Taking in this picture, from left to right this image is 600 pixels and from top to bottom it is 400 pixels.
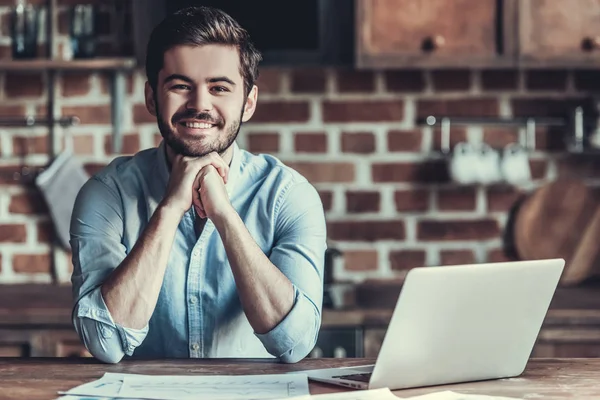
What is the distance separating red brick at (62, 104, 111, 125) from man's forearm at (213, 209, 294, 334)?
4.53ft

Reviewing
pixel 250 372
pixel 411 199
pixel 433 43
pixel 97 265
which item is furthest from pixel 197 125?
pixel 411 199

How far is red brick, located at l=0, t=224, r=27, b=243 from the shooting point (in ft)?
9.59

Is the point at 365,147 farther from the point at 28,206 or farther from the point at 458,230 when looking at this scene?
the point at 28,206

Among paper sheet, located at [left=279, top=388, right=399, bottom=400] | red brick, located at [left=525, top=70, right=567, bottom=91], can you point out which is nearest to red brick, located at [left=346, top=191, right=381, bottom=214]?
red brick, located at [left=525, top=70, right=567, bottom=91]

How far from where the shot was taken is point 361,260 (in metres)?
2.93

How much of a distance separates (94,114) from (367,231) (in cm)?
91

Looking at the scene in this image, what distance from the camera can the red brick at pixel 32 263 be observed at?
292 cm

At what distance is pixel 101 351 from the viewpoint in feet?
5.14

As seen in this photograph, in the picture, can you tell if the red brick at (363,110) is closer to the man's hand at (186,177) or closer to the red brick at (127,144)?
the red brick at (127,144)

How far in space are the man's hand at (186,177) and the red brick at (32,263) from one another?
127 cm

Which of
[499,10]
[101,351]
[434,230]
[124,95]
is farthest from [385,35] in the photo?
[101,351]

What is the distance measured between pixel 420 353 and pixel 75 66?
1763 millimetres

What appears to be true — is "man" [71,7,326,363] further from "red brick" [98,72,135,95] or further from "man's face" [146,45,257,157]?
"red brick" [98,72,135,95]

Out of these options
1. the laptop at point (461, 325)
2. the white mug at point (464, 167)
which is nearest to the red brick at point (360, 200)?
the white mug at point (464, 167)
